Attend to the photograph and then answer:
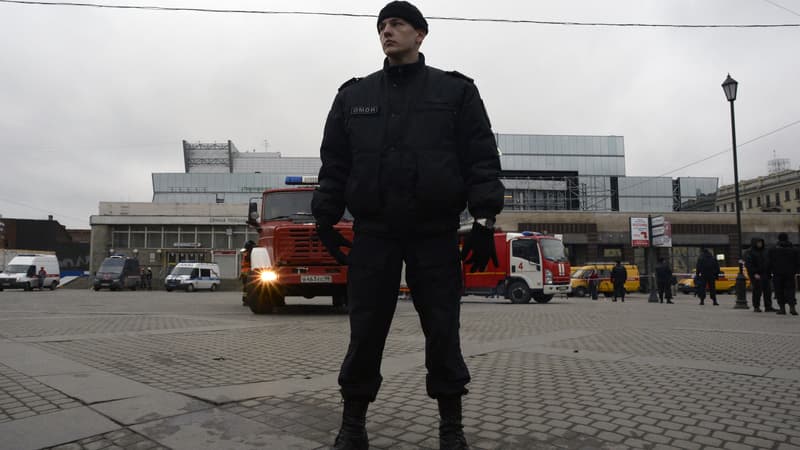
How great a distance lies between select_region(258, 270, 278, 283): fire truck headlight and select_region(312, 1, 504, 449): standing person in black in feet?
24.3

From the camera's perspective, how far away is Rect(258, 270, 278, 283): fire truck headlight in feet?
32.0

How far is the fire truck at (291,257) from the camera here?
966 cm

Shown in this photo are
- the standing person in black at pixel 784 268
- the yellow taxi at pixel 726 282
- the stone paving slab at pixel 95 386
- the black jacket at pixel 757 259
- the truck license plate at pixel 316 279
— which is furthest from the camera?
the yellow taxi at pixel 726 282

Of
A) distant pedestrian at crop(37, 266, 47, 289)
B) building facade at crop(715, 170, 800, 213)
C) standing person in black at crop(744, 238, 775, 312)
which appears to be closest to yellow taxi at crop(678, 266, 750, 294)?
standing person in black at crop(744, 238, 775, 312)

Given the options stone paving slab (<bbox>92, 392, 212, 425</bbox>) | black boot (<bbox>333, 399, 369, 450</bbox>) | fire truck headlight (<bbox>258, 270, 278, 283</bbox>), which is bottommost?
stone paving slab (<bbox>92, 392, 212, 425</bbox>)

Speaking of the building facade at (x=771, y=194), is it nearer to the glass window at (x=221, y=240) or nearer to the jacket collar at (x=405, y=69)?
the glass window at (x=221, y=240)

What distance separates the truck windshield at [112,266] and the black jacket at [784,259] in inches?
1320

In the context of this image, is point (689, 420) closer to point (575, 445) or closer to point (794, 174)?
point (575, 445)

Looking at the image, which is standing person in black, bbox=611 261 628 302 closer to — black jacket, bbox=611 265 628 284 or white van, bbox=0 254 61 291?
black jacket, bbox=611 265 628 284

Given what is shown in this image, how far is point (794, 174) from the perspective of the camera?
77125mm

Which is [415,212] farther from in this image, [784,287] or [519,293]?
[519,293]

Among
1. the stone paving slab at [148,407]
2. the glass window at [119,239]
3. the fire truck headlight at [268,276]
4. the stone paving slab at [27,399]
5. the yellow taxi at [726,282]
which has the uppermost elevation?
the glass window at [119,239]

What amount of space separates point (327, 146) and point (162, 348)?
13.0ft

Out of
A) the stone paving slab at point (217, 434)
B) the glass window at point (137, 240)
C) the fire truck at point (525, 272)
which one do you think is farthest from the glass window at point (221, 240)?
the stone paving slab at point (217, 434)
